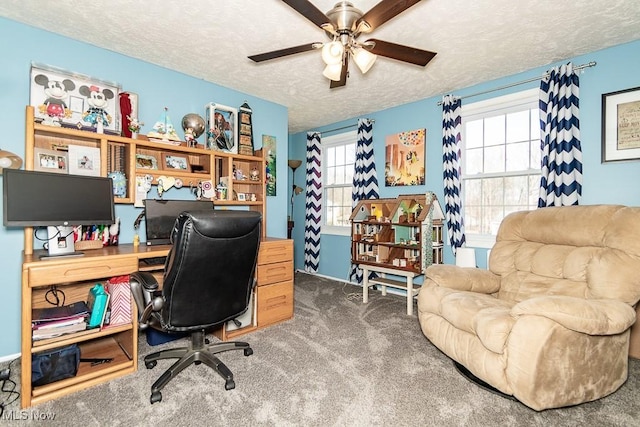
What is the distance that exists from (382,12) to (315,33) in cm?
94

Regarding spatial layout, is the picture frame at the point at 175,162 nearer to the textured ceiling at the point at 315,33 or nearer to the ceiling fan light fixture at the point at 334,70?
the textured ceiling at the point at 315,33

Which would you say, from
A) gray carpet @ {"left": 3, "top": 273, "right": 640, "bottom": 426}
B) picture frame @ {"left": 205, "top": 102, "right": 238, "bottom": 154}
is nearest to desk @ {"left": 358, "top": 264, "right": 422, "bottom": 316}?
gray carpet @ {"left": 3, "top": 273, "right": 640, "bottom": 426}

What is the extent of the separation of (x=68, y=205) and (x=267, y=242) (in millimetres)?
1459

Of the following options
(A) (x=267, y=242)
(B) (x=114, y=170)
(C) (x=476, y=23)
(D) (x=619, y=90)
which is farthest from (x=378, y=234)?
(B) (x=114, y=170)

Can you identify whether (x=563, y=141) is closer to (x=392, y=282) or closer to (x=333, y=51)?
(x=392, y=282)

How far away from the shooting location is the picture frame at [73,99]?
85.0 inches

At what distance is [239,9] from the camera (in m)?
2.04

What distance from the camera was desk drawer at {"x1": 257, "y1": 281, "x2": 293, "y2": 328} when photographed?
275cm

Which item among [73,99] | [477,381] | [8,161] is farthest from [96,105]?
[477,381]

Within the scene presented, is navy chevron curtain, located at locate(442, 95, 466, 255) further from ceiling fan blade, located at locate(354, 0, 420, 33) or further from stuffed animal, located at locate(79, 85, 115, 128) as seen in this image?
stuffed animal, located at locate(79, 85, 115, 128)

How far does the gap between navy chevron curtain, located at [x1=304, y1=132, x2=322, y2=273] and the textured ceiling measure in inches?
73.1

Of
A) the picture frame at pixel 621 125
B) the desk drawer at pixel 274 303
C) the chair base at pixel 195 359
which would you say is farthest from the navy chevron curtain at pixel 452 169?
the chair base at pixel 195 359

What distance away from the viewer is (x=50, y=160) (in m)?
2.16

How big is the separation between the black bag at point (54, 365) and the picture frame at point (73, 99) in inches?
59.8
